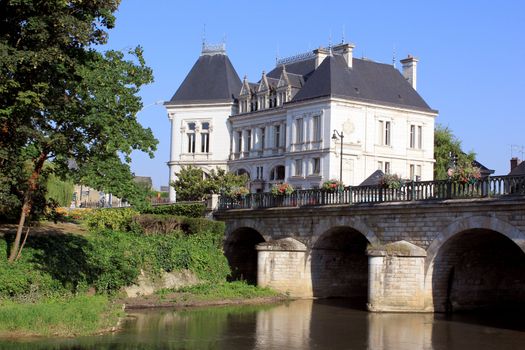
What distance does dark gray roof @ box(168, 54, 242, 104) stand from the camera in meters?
75.0

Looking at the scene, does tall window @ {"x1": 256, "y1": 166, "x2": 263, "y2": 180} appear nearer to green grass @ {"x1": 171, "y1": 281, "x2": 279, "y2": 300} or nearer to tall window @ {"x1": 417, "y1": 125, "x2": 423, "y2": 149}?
tall window @ {"x1": 417, "y1": 125, "x2": 423, "y2": 149}

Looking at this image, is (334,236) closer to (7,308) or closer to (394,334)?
(394,334)

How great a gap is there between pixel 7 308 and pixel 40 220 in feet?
49.2

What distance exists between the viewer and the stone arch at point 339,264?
41.7 metres

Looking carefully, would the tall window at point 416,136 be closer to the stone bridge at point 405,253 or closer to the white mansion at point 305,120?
the white mansion at point 305,120

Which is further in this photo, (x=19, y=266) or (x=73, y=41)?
(x=19, y=266)

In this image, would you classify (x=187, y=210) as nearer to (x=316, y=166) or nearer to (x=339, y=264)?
(x=339, y=264)

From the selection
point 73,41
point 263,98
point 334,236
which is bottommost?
point 334,236

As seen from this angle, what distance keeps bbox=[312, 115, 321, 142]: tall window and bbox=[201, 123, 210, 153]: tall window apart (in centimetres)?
1357

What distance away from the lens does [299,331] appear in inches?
1200

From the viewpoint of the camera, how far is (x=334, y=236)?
41656mm

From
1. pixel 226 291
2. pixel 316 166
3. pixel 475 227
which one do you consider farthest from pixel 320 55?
pixel 475 227

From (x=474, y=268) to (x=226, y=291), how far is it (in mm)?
11642

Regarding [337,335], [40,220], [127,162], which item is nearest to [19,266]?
[127,162]
